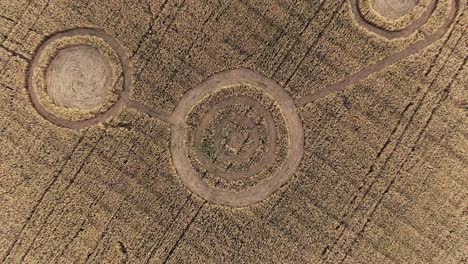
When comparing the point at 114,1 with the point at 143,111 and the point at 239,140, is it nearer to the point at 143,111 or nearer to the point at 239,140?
the point at 143,111

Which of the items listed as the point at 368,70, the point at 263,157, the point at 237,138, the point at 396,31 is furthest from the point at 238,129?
the point at 396,31

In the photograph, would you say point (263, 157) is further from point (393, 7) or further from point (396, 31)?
point (393, 7)

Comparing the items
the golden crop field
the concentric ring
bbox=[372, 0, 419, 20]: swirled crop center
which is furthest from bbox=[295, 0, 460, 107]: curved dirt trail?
the concentric ring

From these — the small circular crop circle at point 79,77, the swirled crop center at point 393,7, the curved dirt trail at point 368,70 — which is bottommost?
the small circular crop circle at point 79,77

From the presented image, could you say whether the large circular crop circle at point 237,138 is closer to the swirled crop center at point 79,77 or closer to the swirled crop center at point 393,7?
the swirled crop center at point 79,77

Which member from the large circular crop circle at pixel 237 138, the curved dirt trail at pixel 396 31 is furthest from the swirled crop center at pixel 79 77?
the curved dirt trail at pixel 396 31

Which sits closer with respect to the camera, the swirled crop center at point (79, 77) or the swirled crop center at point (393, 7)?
the swirled crop center at point (79, 77)

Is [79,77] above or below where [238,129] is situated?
below
